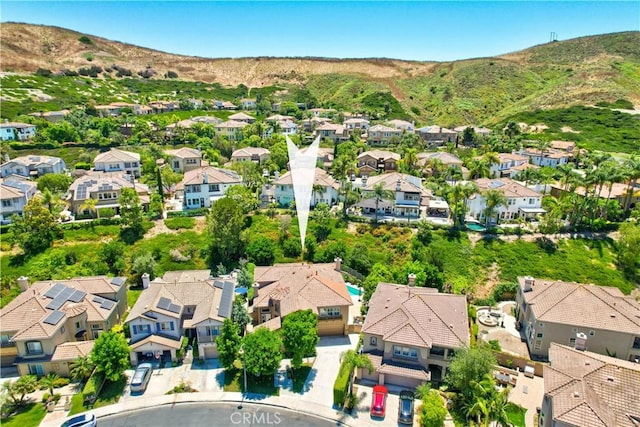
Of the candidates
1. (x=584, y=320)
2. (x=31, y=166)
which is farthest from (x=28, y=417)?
(x=31, y=166)

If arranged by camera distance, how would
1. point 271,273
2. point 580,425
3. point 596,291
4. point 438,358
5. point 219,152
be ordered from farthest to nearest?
point 219,152, point 271,273, point 596,291, point 438,358, point 580,425

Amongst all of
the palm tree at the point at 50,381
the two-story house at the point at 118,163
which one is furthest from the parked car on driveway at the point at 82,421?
the two-story house at the point at 118,163

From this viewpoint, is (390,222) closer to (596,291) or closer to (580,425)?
(596,291)

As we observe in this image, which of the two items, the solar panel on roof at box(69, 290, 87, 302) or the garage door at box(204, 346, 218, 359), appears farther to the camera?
the solar panel on roof at box(69, 290, 87, 302)

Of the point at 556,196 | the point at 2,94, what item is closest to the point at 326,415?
the point at 556,196

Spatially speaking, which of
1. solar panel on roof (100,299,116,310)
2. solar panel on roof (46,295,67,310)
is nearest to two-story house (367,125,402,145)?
solar panel on roof (100,299,116,310)

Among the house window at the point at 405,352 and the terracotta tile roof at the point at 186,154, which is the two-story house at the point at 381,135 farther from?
the house window at the point at 405,352

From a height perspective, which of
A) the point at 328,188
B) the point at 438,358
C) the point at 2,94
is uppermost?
the point at 2,94

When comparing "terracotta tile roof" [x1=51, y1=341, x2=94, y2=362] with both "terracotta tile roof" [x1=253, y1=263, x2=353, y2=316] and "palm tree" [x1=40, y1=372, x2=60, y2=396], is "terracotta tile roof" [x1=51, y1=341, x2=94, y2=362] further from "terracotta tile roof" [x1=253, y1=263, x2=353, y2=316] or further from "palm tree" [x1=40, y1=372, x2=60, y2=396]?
"terracotta tile roof" [x1=253, y1=263, x2=353, y2=316]
